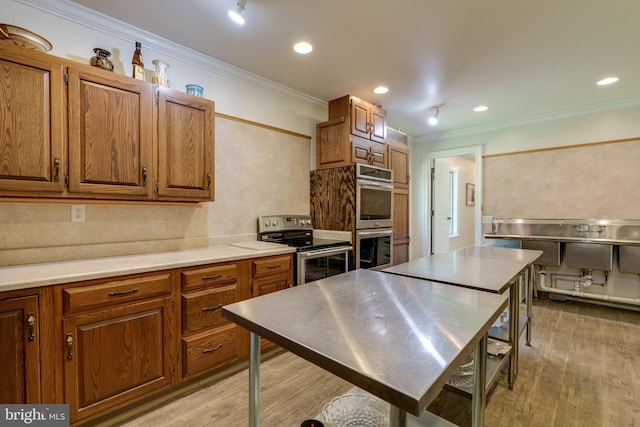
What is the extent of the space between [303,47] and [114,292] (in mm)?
2164

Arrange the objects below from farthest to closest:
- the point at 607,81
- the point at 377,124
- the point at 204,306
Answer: the point at 377,124 → the point at 607,81 → the point at 204,306

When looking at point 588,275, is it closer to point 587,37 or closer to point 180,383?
point 587,37

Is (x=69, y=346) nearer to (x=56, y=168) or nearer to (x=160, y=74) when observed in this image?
(x=56, y=168)

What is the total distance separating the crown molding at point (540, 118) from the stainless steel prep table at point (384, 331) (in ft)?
12.5

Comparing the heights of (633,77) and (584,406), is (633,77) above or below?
above

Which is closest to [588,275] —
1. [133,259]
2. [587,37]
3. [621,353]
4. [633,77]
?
[621,353]

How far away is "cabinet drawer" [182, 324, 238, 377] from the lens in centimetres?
184

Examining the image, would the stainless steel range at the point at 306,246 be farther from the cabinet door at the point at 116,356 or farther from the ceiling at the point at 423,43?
the ceiling at the point at 423,43

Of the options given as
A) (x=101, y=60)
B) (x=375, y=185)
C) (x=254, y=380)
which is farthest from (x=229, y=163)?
(x=254, y=380)

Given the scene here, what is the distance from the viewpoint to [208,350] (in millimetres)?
1943

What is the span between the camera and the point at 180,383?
6.01 ft

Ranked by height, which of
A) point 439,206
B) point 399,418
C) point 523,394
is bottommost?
point 523,394

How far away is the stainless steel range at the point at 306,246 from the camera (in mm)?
2473

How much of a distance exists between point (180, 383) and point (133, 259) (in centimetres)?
87
